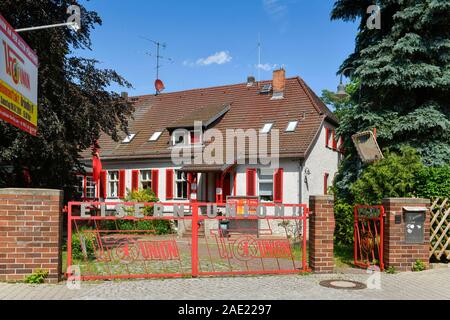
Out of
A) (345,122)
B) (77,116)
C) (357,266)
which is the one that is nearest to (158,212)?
(357,266)

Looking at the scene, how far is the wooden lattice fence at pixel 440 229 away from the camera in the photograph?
398 inches

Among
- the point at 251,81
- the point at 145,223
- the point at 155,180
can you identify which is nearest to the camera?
the point at 145,223

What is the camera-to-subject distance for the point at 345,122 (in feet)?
48.7

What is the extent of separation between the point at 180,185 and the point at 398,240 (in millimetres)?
15362

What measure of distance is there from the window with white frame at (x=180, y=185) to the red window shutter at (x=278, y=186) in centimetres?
493

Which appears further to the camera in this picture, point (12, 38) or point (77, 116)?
point (77, 116)

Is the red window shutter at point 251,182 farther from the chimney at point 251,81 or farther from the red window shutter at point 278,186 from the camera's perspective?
the chimney at point 251,81

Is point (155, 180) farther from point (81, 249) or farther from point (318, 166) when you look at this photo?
point (81, 249)

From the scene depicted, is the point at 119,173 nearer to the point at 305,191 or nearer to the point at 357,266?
the point at 305,191

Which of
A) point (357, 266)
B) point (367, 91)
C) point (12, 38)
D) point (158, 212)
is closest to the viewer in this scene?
point (12, 38)

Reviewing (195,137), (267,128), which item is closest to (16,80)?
(267,128)

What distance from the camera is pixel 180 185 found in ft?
78.1

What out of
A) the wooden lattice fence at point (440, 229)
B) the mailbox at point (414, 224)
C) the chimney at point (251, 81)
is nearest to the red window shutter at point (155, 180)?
the chimney at point (251, 81)

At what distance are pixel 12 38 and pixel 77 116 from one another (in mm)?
6872
